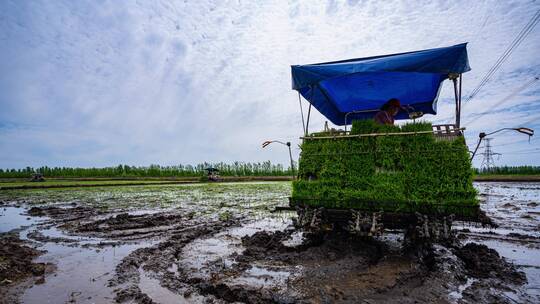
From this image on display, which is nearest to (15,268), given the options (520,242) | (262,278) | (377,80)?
(262,278)

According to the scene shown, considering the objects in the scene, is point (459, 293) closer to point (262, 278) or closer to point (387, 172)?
point (387, 172)

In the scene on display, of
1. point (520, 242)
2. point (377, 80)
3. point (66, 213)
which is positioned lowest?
point (520, 242)

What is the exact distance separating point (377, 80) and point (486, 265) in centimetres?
424

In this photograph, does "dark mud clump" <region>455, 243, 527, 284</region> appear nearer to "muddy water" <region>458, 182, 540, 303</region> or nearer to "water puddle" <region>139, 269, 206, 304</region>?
"muddy water" <region>458, 182, 540, 303</region>

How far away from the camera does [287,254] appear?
5305mm

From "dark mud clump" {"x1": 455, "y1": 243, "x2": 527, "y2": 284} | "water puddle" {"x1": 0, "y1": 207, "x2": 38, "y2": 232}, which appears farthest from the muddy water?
"water puddle" {"x1": 0, "y1": 207, "x2": 38, "y2": 232}

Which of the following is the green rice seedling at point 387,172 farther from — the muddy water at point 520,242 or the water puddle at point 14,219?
the water puddle at point 14,219

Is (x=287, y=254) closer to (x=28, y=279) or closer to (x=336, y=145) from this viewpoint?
(x=336, y=145)

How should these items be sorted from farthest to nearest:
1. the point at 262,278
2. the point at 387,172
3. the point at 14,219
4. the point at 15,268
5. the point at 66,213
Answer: the point at 66,213 < the point at 14,219 < the point at 387,172 < the point at 15,268 < the point at 262,278

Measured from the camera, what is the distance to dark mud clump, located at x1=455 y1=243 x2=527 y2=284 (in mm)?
4188

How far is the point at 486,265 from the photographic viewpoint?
4.61 m

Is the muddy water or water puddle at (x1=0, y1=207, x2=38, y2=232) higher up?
water puddle at (x1=0, y1=207, x2=38, y2=232)

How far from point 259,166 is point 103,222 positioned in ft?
135

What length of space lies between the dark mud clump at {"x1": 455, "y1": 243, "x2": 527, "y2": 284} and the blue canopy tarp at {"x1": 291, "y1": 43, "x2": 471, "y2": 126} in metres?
3.15
